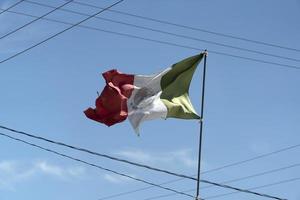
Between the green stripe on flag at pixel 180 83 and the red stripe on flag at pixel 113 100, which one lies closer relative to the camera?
the red stripe on flag at pixel 113 100

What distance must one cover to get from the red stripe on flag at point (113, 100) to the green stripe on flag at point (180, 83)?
0.97 metres

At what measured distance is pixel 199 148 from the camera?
1586cm

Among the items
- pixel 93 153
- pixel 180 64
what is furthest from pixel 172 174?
pixel 180 64

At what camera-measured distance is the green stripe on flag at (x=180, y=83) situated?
658 inches

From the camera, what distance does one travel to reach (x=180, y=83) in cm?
1689

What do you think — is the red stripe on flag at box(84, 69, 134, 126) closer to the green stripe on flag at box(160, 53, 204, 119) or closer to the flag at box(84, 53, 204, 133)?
the flag at box(84, 53, 204, 133)

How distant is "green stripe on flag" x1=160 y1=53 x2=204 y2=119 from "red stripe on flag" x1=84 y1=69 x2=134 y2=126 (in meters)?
0.97

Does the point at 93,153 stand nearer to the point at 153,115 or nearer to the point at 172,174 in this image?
the point at 172,174

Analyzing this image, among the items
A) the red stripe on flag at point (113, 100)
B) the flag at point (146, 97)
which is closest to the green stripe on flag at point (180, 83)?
the flag at point (146, 97)

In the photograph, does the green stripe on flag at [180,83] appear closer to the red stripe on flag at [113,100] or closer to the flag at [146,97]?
the flag at [146,97]

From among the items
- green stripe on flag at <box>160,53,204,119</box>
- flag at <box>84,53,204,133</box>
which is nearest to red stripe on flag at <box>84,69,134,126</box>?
flag at <box>84,53,204,133</box>

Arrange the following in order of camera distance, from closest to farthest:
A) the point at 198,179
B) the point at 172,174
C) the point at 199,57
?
the point at 198,179 < the point at 199,57 < the point at 172,174

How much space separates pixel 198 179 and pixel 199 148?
2.66ft

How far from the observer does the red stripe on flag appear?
16125 mm
